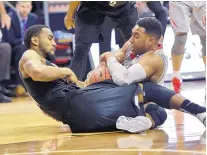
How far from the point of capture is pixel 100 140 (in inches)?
126

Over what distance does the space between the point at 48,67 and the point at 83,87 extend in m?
0.35

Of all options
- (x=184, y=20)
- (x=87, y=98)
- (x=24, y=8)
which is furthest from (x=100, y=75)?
(x=24, y=8)

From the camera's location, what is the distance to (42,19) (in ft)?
24.7

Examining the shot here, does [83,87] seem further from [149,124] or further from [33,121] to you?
[33,121]

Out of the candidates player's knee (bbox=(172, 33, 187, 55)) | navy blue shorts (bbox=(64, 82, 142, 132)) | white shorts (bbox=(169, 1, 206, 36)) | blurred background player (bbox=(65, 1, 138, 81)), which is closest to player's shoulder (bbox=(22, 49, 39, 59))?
navy blue shorts (bbox=(64, 82, 142, 132))

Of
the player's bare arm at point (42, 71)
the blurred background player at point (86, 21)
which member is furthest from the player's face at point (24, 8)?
the player's bare arm at point (42, 71)

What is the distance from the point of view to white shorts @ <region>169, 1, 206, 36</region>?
16.6 ft

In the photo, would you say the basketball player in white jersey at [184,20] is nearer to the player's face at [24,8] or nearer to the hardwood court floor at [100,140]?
the hardwood court floor at [100,140]

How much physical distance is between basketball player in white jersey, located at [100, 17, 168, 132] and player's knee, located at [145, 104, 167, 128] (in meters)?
0.02

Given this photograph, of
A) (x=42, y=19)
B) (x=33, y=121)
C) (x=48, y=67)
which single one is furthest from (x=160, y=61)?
(x=42, y=19)

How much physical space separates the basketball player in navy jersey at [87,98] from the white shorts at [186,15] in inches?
70.7

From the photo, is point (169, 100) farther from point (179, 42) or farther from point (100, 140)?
point (179, 42)

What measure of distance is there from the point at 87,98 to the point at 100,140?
377mm

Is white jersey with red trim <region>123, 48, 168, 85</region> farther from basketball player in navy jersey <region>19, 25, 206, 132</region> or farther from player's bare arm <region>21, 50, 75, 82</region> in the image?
player's bare arm <region>21, 50, 75, 82</region>
